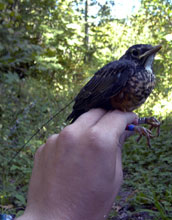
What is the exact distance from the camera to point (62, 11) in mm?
8461

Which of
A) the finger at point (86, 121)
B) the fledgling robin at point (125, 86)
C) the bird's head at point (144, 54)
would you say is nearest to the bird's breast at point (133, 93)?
the fledgling robin at point (125, 86)

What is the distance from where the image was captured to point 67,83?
789cm

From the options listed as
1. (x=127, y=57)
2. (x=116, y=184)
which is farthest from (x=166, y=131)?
(x=116, y=184)

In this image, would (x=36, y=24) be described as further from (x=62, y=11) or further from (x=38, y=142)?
(x=38, y=142)

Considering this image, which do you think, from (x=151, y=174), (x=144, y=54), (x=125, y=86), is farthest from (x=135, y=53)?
(x=151, y=174)

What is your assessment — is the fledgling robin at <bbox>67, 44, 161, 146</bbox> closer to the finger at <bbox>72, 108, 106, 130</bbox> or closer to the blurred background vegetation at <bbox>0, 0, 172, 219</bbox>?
the finger at <bbox>72, 108, 106, 130</bbox>

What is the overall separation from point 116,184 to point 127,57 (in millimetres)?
1170

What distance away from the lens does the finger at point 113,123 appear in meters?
1.38

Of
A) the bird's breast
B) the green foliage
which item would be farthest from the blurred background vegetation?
the bird's breast

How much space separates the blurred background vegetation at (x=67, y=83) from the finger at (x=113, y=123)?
101 cm

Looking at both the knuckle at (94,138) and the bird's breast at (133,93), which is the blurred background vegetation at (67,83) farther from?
the knuckle at (94,138)

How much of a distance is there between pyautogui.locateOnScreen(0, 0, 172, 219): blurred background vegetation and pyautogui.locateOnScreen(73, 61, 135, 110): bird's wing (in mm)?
1034

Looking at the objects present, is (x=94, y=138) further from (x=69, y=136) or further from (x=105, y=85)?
(x=105, y=85)

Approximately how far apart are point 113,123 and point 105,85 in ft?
1.91
